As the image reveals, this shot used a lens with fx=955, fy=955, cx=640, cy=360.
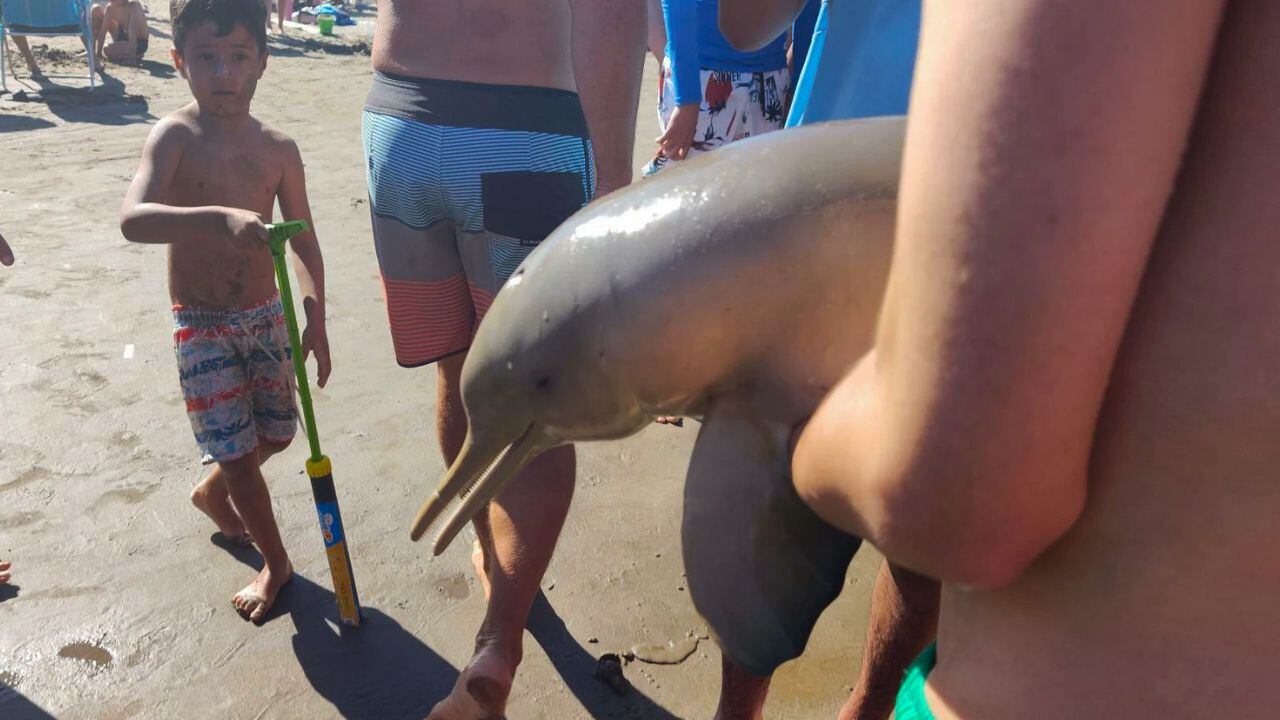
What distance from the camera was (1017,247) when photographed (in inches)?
25.3

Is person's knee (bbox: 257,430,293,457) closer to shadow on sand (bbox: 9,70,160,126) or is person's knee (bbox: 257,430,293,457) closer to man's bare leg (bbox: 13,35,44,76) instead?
Answer: shadow on sand (bbox: 9,70,160,126)

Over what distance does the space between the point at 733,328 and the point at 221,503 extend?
2.55m

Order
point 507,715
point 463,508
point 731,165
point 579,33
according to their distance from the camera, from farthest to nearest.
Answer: point 507,715 < point 579,33 < point 463,508 < point 731,165

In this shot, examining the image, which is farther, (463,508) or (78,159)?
(78,159)

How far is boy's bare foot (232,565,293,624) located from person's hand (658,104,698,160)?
1964 mm

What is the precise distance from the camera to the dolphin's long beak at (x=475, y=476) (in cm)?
125

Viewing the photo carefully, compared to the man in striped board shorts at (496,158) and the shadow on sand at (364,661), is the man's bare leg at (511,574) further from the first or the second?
the shadow on sand at (364,661)

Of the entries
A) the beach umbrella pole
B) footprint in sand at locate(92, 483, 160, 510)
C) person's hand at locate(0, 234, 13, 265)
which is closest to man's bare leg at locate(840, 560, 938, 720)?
the beach umbrella pole

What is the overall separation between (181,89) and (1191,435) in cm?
1102

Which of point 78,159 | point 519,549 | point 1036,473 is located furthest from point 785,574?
point 78,159

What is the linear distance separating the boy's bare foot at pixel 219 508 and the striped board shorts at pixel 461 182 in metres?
0.96

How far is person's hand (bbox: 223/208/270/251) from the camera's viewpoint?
2.28 meters

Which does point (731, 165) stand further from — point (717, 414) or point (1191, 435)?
point (1191, 435)

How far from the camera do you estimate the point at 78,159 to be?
7332mm
